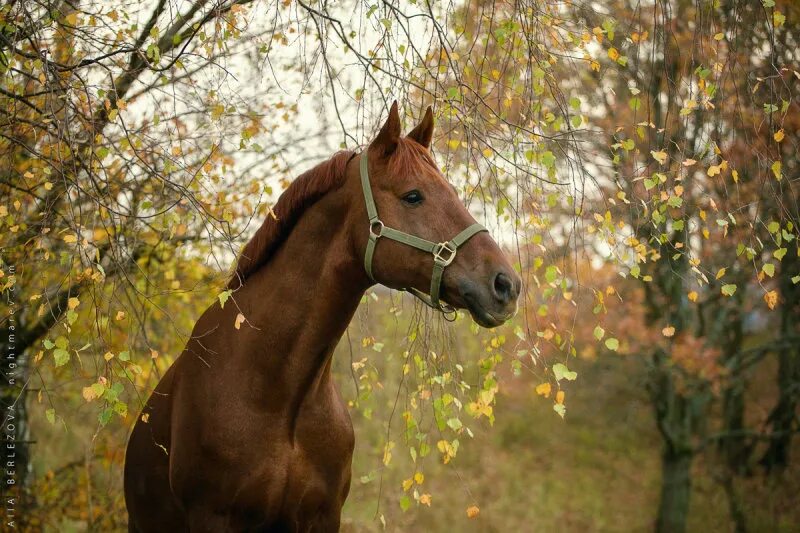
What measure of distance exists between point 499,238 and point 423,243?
1178 mm

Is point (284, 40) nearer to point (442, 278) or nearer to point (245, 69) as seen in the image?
point (442, 278)

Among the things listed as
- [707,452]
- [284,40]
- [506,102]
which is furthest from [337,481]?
[707,452]

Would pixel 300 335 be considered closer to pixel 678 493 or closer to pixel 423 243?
pixel 423 243

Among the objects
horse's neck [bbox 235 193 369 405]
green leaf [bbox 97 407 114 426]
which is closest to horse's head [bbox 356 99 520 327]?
horse's neck [bbox 235 193 369 405]

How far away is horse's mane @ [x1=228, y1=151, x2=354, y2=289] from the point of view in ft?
10.1

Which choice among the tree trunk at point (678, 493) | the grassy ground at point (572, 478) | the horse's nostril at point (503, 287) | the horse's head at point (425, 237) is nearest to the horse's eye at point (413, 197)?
the horse's head at point (425, 237)

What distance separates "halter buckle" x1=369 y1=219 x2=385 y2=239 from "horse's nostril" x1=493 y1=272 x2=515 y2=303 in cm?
53

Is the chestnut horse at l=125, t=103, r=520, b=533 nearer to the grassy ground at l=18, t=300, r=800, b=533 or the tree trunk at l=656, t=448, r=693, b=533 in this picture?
the grassy ground at l=18, t=300, r=800, b=533

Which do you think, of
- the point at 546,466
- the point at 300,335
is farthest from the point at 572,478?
the point at 300,335

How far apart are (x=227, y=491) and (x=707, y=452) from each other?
35.9 ft

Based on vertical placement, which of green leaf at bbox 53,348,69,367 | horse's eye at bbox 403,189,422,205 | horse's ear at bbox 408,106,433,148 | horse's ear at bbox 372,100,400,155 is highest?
horse's ear at bbox 408,106,433,148

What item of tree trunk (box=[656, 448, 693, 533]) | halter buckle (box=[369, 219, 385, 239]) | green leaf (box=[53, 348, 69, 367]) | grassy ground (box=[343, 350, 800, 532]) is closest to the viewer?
green leaf (box=[53, 348, 69, 367])

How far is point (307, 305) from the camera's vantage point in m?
3.07

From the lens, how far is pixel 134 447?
12.8 feet
